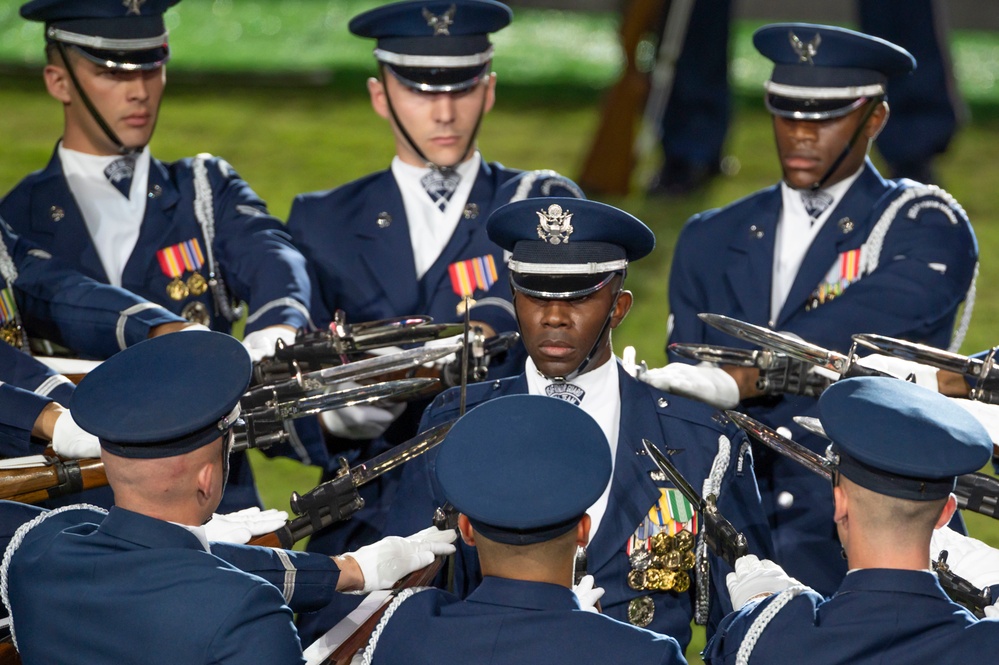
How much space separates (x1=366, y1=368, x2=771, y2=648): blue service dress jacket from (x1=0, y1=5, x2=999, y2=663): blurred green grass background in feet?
14.3

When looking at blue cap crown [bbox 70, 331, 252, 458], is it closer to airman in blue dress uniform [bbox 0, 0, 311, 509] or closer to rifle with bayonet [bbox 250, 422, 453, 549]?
rifle with bayonet [bbox 250, 422, 453, 549]

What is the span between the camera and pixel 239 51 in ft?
50.2

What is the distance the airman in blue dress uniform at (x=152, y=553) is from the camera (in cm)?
336

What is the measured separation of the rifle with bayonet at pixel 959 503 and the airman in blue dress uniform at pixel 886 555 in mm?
199

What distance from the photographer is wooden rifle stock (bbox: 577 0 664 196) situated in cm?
1126

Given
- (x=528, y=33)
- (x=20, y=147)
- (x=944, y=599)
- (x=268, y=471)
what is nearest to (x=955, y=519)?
(x=944, y=599)

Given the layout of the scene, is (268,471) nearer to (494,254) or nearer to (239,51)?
(494,254)

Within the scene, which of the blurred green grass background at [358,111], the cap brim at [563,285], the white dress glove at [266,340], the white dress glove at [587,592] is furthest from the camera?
the blurred green grass background at [358,111]

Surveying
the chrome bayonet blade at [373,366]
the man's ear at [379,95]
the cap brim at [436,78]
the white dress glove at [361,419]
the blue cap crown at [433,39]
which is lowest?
the white dress glove at [361,419]

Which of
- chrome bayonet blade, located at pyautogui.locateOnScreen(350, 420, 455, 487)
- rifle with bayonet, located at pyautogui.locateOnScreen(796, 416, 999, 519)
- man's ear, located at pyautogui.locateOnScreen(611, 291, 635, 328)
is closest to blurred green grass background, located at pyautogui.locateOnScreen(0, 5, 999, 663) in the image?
man's ear, located at pyautogui.locateOnScreen(611, 291, 635, 328)

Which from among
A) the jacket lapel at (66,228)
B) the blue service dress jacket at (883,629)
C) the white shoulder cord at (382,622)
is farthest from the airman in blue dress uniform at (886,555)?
the jacket lapel at (66,228)

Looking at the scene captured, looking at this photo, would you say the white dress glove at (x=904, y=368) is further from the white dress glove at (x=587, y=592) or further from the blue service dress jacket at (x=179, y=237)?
the blue service dress jacket at (x=179, y=237)

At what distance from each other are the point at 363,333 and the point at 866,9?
297 inches

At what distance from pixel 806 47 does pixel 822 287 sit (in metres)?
0.90
